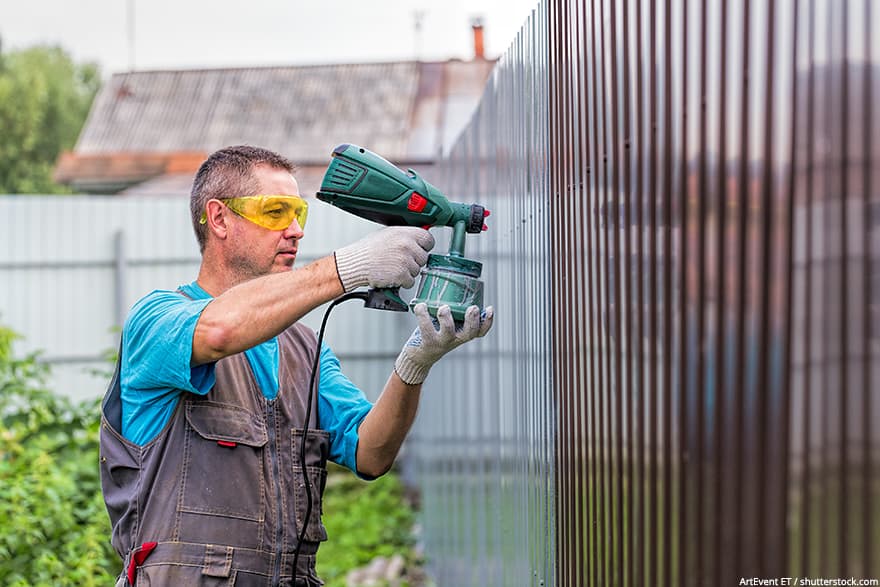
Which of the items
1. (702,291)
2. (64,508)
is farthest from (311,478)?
(64,508)

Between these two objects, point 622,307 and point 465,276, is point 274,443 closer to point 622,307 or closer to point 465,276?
point 465,276

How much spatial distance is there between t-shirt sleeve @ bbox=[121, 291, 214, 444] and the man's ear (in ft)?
1.17

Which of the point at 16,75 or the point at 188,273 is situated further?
the point at 16,75

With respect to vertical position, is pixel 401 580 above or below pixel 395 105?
below

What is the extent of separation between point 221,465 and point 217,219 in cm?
80

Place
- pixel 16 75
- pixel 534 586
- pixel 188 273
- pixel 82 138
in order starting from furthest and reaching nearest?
pixel 16 75, pixel 82 138, pixel 188 273, pixel 534 586

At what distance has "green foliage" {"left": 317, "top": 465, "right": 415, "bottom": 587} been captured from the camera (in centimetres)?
770

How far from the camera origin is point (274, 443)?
3107mm

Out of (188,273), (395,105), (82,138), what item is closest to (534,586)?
(188,273)

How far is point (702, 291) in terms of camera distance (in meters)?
1.56

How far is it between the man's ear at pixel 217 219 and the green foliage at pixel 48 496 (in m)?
2.48

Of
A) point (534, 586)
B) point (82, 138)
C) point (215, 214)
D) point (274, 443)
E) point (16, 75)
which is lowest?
point (534, 586)

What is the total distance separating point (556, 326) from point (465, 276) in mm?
289

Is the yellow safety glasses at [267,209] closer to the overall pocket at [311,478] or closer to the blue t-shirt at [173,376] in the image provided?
the blue t-shirt at [173,376]
